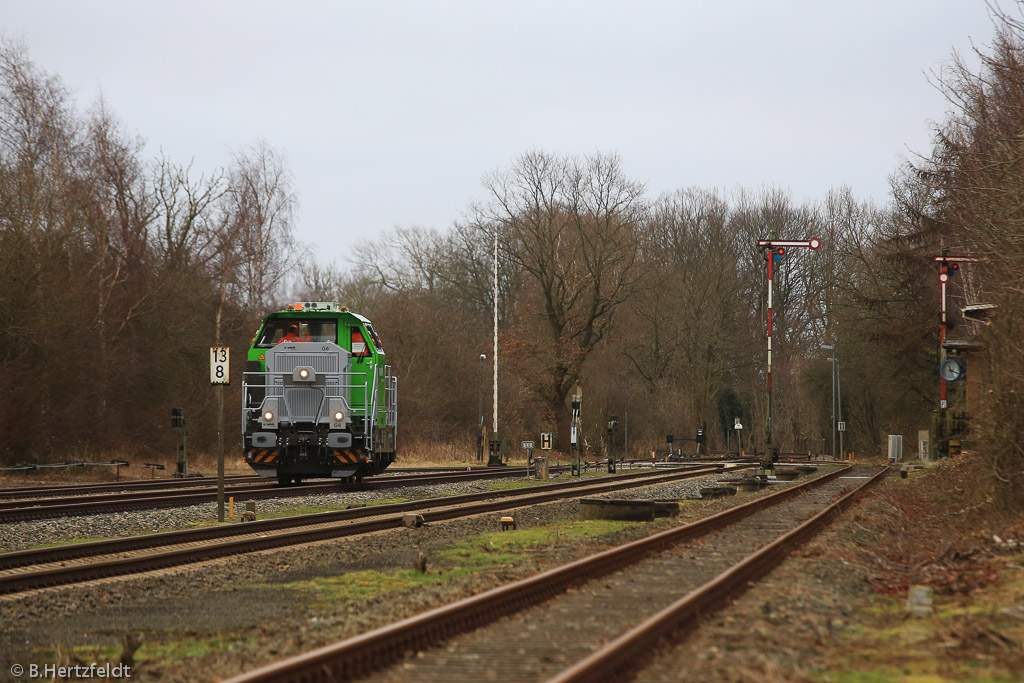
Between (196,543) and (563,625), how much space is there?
774 centimetres

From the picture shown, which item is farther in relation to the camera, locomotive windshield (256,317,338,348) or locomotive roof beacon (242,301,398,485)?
locomotive windshield (256,317,338,348)

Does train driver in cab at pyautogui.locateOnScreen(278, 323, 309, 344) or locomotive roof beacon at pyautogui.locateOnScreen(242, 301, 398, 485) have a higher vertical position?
train driver in cab at pyautogui.locateOnScreen(278, 323, 309, 344)

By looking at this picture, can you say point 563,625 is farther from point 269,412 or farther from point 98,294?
point 98,294

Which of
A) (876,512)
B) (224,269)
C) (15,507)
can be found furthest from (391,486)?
(224,269)

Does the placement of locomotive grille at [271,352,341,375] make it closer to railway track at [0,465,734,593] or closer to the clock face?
railway track at [0,465,734,593]

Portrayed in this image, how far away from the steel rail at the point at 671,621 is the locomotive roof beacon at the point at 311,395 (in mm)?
11953

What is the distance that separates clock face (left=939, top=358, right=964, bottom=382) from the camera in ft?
91.2

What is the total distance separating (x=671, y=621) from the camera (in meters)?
7.33

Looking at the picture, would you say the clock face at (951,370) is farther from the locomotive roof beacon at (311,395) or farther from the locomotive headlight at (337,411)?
the locomotive headlight at (337,411)

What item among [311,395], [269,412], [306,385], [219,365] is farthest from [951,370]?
[219,365]

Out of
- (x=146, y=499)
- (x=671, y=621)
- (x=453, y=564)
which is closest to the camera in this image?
(x=671, y=621)

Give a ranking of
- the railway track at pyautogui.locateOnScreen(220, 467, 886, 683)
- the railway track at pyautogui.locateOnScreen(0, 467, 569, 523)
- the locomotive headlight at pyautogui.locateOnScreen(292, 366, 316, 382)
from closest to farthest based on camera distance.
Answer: the railway track at pyautogui.locateOnScreen(220, 467, 886, 683), the railway track at pyautogui.locateOnScreen(0, 467, 569, 523), the locomotive headlight at pyautogui.locateOnScreen(292, 366, 316, 382)

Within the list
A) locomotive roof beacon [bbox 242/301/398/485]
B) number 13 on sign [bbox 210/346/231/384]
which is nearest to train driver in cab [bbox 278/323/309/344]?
locomotive roof beacon [bbox 242/301/398/485]

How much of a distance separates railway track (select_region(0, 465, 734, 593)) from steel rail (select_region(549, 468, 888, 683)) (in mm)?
6443
